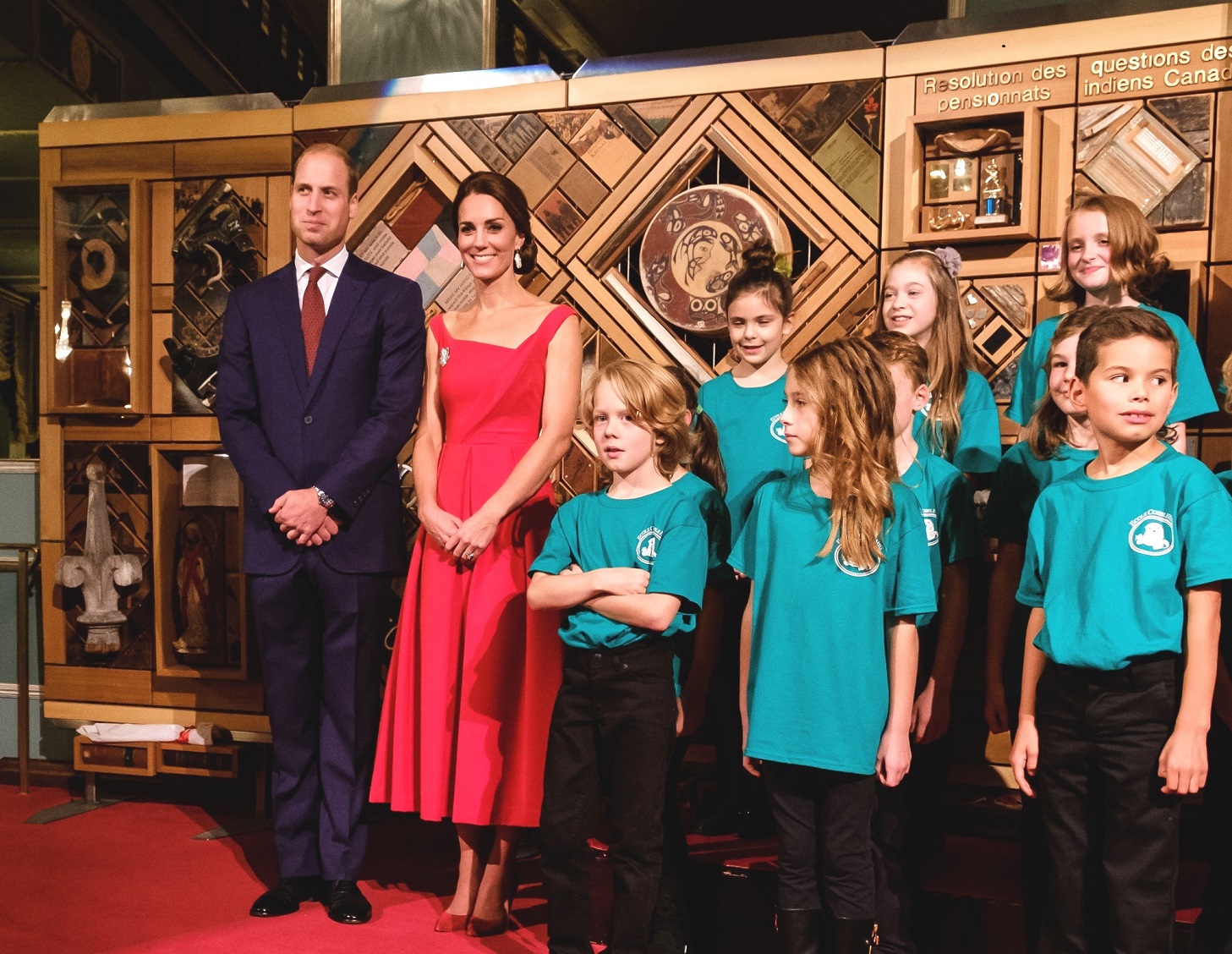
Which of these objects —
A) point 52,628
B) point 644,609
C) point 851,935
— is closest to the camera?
point 851,935

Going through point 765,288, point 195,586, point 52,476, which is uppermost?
point 765,288

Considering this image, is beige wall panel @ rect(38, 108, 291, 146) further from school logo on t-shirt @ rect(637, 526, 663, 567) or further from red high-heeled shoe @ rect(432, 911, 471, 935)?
red high-heeled shoe @ rect(432, 911, 471, 935)

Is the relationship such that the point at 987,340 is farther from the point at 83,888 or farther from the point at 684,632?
the point at 83,888

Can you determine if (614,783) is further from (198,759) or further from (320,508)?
(198,759)

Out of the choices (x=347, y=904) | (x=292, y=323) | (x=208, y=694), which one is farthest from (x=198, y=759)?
(x=292, y=323)

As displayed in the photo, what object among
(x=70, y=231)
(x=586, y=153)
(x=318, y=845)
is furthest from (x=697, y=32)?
(x=318, y=845)

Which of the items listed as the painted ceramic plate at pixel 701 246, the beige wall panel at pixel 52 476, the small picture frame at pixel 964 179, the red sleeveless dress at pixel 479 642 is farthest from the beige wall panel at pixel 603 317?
the beige wall panel at pixel 52 476

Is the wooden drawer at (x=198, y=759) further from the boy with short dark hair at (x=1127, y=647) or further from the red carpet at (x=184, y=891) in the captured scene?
the boy with short dark hair at (x=1127, y=647)

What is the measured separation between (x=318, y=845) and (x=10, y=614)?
2.01 metres

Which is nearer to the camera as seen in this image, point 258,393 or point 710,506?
point 710,506

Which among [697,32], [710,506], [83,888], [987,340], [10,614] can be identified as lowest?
[83,888]

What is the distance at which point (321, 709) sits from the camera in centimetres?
258

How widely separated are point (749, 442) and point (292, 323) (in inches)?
44.0

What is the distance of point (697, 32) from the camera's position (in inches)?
236
